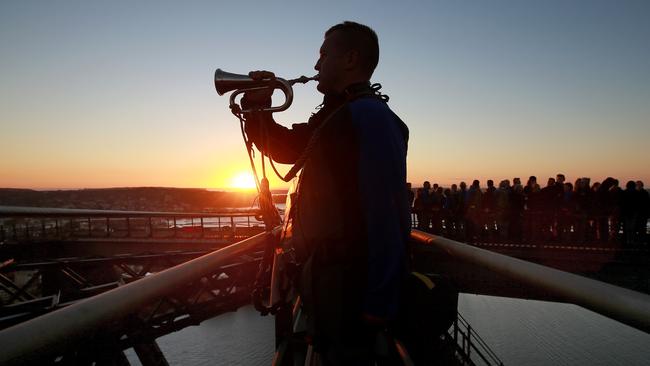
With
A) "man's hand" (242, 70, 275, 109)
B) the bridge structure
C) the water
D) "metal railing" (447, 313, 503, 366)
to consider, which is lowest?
the water

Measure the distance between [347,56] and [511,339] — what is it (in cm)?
5263

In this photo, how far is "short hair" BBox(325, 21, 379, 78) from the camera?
172cm

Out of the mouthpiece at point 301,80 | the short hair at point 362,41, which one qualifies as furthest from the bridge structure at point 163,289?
the short hair at point 362,41

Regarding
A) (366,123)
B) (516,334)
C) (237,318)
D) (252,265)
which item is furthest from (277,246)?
(237,318)

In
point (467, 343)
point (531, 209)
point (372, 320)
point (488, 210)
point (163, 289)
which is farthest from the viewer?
point (488, 210)

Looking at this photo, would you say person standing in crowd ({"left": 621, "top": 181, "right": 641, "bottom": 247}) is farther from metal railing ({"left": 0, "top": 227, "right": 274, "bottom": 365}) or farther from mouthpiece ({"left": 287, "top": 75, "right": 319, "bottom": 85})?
metal railing ({"left": 0, "top": 227, "right": 274, "bottom": 365})

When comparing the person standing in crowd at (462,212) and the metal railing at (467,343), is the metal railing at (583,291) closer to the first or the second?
the metal railing at (467,343)

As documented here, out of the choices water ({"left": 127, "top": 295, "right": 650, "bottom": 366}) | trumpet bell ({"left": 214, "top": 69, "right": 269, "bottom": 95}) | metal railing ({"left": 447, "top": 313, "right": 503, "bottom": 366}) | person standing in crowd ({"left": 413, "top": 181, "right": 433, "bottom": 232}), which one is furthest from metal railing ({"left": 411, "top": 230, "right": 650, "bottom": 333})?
water ({"left": 127, "top": 295, "right": 650, "bottom": 366})

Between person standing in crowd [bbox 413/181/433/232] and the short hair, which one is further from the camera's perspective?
person standing in crowd [bbox 413/181/433/232]

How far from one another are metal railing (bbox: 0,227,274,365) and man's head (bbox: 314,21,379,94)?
1135 mm

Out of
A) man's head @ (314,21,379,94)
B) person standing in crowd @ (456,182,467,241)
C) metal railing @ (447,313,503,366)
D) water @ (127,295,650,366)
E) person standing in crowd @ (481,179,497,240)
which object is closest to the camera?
man's head @ (314,21,379,94)

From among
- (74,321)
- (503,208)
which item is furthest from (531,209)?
(74,321)

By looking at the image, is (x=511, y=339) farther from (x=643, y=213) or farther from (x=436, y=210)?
(x=436, y=210)

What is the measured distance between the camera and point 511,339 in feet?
146
